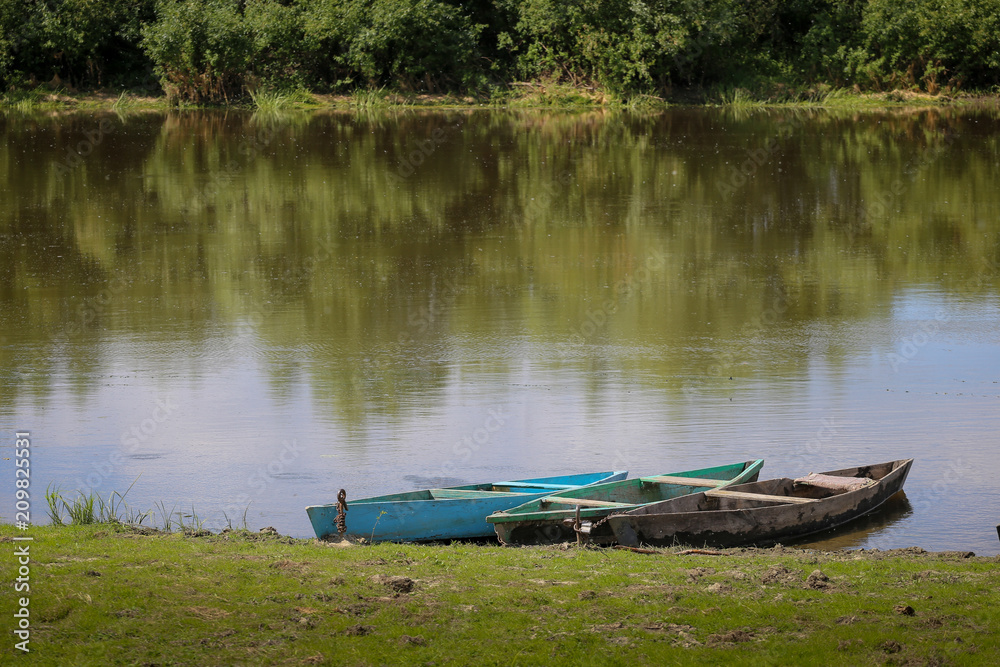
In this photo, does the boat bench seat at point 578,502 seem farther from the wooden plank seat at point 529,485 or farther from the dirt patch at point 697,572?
the dirt patch at point 697,572

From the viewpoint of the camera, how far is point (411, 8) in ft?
168

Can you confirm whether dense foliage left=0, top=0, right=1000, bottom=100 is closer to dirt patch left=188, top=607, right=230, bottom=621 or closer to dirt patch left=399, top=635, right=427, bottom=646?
dirt patch left=188, top=607, right=230, bottom=621

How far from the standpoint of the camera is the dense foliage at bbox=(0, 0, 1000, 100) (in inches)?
2003

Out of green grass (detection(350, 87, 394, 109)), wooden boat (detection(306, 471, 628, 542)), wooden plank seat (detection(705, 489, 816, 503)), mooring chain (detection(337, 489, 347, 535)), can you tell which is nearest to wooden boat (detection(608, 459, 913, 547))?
wooden plank seat (detection(705, 489, 816, 503))

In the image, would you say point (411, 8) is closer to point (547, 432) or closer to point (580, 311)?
point (580, 311)

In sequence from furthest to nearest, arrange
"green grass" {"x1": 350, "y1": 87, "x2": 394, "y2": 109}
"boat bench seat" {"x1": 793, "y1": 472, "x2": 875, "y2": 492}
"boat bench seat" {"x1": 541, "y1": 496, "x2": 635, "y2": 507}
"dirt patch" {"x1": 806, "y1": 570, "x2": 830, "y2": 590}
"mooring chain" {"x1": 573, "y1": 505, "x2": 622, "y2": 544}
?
"green grass" {"x1": 350, "y1": 87, "x2": 394, "y2": 109} → "boat bench seat" {"x1": 793, "y1": 472, "x2": 875, "y2": 492} → "boat bench seat" {"x1": 541, "y1": 496, "x2": 635, "y2": 507} → "mooring chain" {"x1": 573, "y1": 505, "x2": 622, "y2": 544} → "dirt patch" {"x1": 806, "y1": 570, "x2": 830, "y2": 590}

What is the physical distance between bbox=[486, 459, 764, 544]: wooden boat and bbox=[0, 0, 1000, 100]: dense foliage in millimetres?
42434

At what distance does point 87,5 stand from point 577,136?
2645 centimetres

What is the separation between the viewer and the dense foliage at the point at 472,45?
50875 millimetres

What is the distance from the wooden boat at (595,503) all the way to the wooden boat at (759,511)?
0.70 ft

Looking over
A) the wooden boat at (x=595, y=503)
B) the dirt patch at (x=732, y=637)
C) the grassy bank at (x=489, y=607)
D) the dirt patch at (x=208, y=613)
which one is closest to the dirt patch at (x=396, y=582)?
the grassy bank at (x=489, y=607)

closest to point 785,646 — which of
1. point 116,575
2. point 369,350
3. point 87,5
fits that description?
point 116,575

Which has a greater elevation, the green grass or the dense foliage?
the dense foliage

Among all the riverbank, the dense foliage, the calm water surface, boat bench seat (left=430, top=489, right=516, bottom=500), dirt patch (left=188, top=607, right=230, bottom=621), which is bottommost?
boat bench seat (left=430, top=489, right=516, bottom=500)
